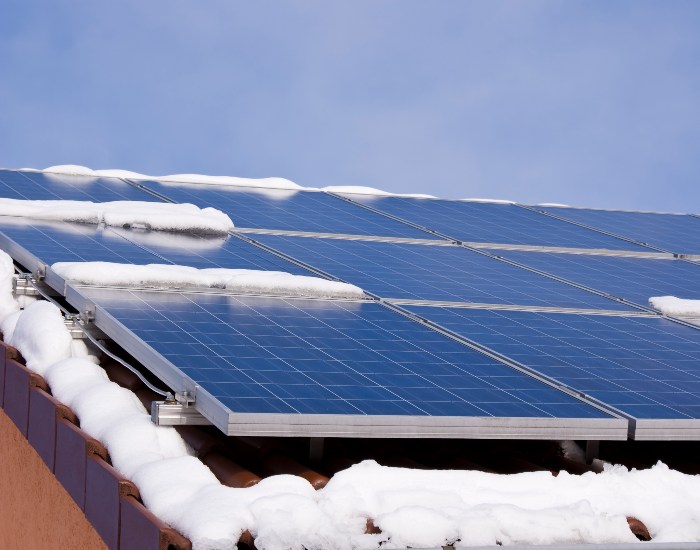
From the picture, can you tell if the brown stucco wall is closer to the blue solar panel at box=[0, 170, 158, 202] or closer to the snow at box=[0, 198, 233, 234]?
the snow at box=[0, 198, 233, 234]

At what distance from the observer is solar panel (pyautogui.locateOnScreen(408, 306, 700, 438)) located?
869 cm

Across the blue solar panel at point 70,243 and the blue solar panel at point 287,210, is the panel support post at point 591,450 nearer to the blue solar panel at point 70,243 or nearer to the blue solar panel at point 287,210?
the blue solar panel at point 70,243

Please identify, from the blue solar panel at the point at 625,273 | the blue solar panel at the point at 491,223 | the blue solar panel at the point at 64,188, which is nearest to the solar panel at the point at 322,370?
the blue solar panel at the point at 625,273

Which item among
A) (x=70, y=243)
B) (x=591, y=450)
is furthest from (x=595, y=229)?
(x=591, y=450)

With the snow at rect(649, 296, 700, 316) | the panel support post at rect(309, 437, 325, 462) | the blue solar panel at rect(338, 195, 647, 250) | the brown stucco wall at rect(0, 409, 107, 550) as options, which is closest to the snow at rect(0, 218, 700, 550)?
the panel support post at rect(309, 437, 325, 462)

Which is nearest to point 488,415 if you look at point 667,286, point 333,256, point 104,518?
point 104,518

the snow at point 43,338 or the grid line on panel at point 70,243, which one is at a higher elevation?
the grid line on panel at point 70,243

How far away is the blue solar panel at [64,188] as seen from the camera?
1439 cm

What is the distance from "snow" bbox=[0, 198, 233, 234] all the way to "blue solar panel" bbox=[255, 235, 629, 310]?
0.63 m

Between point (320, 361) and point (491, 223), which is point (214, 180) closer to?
point (491, 223)

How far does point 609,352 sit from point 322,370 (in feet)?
9.54

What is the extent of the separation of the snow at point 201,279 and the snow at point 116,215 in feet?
8.08

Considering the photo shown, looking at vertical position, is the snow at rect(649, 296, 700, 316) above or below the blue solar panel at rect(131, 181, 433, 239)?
below

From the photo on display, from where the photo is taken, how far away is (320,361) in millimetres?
8414
